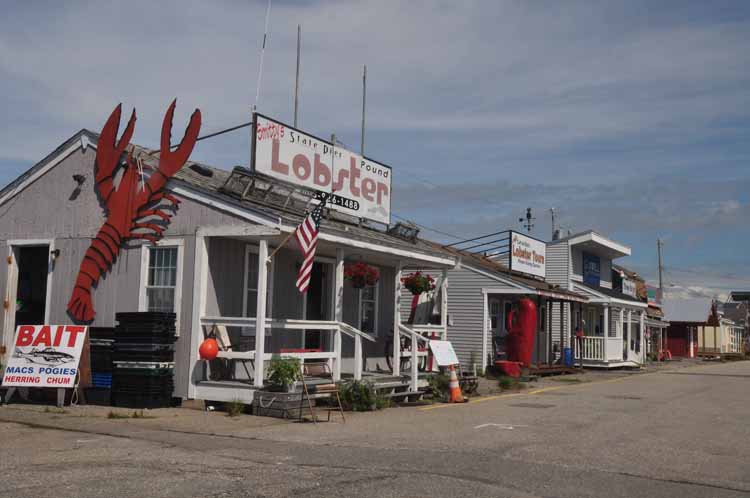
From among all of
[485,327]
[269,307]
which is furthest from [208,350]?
[485,327]

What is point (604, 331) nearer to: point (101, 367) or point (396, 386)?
point (396, 386)

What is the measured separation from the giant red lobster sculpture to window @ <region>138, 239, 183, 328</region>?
0.30 metres

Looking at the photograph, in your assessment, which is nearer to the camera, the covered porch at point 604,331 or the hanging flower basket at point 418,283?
the hanging flower basket at point 418,283

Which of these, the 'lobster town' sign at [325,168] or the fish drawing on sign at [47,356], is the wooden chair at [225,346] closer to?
the fish drawing on sign at [47,356]

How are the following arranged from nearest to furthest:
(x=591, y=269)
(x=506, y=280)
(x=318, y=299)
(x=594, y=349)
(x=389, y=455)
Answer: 1. (x=389, y=455)
2. (x=318, y=299)
3. (x=506, y=280)
4. (x=594, y=349)
5. (x=591, y=269)

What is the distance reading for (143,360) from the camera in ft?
45.4

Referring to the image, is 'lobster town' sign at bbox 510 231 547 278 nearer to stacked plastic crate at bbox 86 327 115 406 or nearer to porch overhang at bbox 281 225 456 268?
porch overhang at bbox 281 225 456 268

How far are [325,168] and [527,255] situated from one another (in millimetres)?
15207

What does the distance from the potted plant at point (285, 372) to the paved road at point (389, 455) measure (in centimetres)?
71

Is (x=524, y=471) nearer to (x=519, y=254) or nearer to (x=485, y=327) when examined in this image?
(x=485, y=327)

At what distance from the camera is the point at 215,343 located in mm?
13914

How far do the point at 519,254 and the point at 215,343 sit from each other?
18179 millimetres

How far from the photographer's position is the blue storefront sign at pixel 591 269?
37.6 m

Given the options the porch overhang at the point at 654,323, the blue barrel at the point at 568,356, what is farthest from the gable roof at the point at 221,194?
the porch overhang at the point at 654,323
